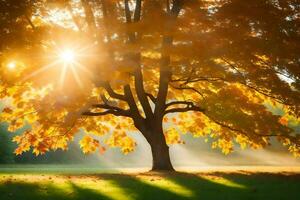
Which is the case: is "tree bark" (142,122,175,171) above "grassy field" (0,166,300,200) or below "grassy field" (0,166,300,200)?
above

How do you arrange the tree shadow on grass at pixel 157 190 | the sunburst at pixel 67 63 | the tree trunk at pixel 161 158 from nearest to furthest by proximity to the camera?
the tree shadow on grass at pixel 157 190, the sunburst at pixel 67 63, the tree trunk at pixel 161 158

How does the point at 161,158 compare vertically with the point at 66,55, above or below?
below

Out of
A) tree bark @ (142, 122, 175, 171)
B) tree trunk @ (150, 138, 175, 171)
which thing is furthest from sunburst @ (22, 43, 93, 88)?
tree trunk @ (150, 138, 175, 171)

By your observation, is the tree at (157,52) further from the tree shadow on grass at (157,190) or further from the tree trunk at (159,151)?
the tree shadow on grass at (157,190)

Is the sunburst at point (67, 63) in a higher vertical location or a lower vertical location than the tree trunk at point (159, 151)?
higher

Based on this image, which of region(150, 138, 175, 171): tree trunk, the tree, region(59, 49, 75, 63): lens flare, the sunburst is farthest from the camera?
region(150, 138, 175, 171): tree trunk

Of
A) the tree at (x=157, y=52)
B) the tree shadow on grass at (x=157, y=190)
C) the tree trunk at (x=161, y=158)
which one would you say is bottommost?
the tree shadow on grass at (x=157, y=190)

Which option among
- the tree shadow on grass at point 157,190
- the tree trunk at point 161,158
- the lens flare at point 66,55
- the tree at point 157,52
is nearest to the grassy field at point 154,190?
the tree shadow on grass at point 157,190

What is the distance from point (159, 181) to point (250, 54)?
21.2 ft

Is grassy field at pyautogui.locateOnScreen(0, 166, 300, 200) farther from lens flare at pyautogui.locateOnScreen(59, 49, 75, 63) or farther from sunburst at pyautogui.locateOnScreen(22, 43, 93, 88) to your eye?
lens flare at pyautogui.locateOnScreen(59, 49, 75, 63)

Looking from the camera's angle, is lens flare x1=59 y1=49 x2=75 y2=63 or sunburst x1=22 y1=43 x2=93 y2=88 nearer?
sunburst x1=22 y1=43 x2=93 y2=88

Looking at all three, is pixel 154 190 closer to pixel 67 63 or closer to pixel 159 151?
pixel 67 63

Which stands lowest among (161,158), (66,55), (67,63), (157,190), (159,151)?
(157,190)

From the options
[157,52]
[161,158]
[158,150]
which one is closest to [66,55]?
[157,52]
